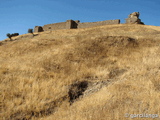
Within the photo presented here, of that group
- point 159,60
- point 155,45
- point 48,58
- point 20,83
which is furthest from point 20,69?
point 155,45

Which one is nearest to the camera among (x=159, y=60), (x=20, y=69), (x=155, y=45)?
(x=20, y=69)

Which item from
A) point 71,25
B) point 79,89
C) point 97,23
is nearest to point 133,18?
point 97,23

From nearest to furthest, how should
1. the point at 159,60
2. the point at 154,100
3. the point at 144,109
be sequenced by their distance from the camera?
the point at 144,109, the point at 154,100, the point at 159,60

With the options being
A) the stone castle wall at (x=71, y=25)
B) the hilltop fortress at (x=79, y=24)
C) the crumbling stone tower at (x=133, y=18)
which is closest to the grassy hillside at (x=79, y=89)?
the crumbling stone tower at (x=133, y=18)

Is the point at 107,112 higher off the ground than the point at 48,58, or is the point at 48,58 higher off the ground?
the point at 48,58

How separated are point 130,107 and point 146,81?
264cm

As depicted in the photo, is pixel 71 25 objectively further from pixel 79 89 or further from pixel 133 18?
pixel 79 89

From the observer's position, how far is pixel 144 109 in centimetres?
462

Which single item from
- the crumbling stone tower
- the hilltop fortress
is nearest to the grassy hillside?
the crumbling stone tower

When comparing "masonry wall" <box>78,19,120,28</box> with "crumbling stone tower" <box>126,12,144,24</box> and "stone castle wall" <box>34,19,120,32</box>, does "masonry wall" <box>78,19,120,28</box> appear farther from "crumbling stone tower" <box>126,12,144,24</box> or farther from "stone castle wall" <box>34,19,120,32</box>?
"crumbling stone tower" <box>126,12,144,24</box>

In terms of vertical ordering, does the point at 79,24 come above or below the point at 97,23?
above

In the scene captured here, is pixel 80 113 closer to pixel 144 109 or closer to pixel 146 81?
pixel 144 109

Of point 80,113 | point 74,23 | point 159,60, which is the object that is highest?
point 74,23

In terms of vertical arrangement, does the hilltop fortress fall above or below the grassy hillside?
above
